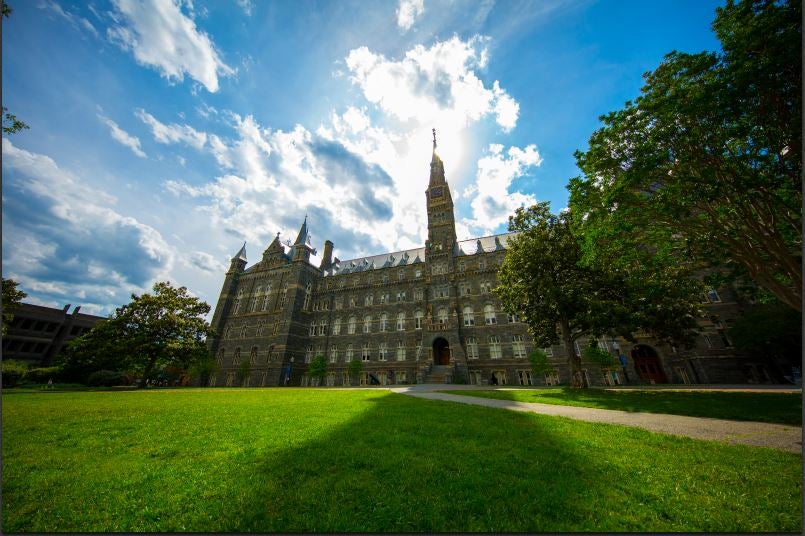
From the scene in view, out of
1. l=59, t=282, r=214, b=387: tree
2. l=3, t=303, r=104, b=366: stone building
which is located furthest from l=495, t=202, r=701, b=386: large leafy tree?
l=3, t=303, r=104, b=366: stone building

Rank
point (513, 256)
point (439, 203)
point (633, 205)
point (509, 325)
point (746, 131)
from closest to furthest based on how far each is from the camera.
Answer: point (746, 131), point (633, 205), point (513, 256), point (509, 325), point (439, 203)

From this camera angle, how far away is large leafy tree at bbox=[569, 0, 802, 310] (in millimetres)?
8578

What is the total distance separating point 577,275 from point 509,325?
49.8 ft

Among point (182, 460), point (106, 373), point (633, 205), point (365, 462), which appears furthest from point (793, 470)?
point (106, 373)

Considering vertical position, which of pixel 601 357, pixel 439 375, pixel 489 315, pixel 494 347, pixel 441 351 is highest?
pixel 489 315

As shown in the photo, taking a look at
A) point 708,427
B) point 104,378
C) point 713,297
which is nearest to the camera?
point 708,427

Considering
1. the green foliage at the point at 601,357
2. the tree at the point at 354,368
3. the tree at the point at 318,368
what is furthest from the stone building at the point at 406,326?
the green foliage at the point at 601,357

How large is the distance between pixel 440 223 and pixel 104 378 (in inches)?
1727

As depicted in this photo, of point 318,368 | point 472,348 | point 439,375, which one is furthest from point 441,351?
point 318,368

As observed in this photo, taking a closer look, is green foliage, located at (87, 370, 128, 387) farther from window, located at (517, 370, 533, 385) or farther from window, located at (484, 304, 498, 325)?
window, located at (517, 370, 533, 385)

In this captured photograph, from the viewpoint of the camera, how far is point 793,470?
16.3 ft

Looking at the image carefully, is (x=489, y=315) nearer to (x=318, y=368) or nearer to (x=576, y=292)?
(x=576, y=292)

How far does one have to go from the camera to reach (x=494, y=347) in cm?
3384

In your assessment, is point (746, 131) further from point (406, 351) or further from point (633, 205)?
point (406, 351)
